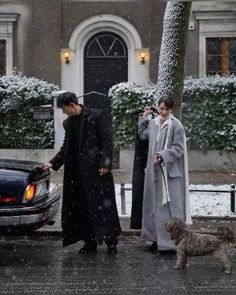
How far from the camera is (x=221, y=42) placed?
67.9 ft

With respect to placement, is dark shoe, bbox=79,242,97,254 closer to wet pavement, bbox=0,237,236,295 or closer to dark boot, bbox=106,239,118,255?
wet pavement, bbox=0,237,236,295

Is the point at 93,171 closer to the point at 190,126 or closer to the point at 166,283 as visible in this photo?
the point at 166,283

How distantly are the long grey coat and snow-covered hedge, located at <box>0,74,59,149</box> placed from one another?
9041 mm

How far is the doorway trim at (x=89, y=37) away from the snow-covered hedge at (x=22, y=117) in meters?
3.07

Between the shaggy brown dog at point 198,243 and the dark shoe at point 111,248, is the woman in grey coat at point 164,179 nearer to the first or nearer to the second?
the dark shoe at point 111,248

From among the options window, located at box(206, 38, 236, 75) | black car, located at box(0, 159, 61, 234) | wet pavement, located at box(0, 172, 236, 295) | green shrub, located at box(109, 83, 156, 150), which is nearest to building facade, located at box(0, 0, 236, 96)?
window, located at box(206, 38, 236, 75)

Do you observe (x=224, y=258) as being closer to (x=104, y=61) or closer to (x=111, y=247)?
(x=111, y=247)

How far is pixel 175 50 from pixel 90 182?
4.36 metres

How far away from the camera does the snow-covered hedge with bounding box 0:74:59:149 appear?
56.9 feet

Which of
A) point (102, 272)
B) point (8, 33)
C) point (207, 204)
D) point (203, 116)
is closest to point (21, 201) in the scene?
point (102, 272)

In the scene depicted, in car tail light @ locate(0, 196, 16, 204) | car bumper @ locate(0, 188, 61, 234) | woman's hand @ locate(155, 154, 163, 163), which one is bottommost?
car bumper @ locate(0, 188, 61, 234)

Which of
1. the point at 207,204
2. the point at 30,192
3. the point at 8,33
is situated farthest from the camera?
the point at 8,33

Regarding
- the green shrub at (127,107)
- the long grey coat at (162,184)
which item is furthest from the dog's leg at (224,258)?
the green shrub at (127,107)

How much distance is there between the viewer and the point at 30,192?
312 inches
